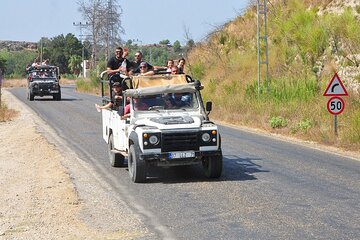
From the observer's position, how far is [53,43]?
519 ft

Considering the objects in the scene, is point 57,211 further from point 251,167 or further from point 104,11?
point 104,11

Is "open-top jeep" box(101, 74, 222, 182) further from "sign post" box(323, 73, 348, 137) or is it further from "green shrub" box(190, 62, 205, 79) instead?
"green shrub" box(190, 62, 205, 79)

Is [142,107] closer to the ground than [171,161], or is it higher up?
higher up

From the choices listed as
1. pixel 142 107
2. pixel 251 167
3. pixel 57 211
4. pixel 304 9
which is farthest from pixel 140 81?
pixel 304 9

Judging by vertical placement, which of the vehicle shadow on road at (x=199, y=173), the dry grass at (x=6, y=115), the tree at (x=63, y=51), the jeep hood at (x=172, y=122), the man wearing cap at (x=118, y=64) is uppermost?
the tree at (x=63, y=51)

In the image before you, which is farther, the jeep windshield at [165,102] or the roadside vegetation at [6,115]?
the roadside vegetation at [6,115]

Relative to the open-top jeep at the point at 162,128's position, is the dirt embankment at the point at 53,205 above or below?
below

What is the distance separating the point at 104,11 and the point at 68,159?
6560cm

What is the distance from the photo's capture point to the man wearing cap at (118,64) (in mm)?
16641

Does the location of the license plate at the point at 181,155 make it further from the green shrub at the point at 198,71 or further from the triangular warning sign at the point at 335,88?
the green shrub at the point at 198,71

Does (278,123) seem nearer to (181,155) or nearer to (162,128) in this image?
(181,155)

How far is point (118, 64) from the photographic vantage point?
17.0m

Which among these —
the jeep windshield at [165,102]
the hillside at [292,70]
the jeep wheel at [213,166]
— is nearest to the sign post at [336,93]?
the hillside at [292,70]

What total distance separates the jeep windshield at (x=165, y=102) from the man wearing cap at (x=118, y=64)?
2.12 metres
